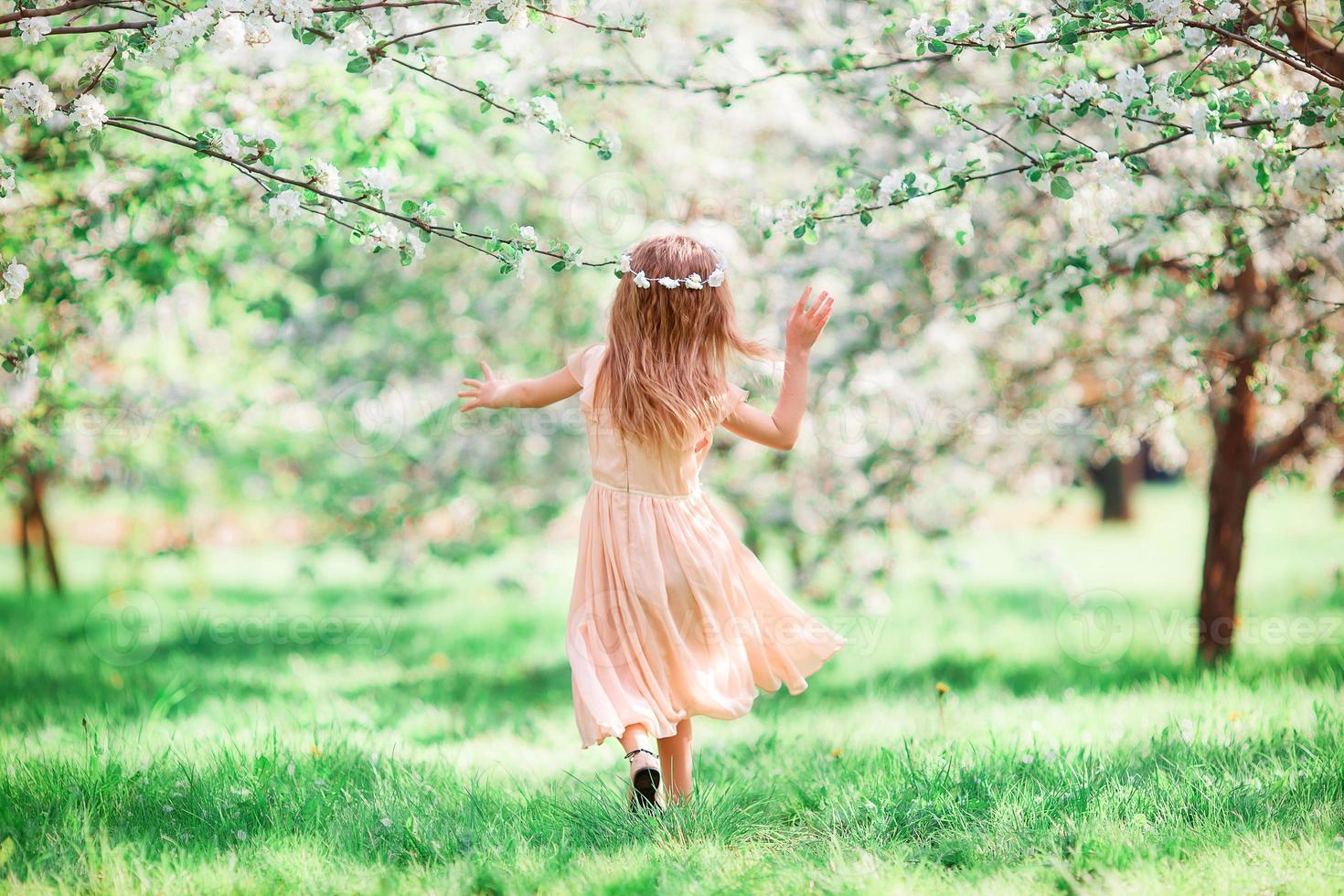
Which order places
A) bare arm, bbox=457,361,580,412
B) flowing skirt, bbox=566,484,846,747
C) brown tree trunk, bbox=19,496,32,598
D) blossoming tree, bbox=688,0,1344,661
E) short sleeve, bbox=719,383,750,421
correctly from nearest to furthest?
blossoming tree, bbox=688,0,1344,661 → flowing skirt, bbox=566,484,846,747 → short sleeve, bbox=719,383,750,421 → bare arm, bbox=457,361,580,412 → brown tree trunk, bbox=19,496,32,598

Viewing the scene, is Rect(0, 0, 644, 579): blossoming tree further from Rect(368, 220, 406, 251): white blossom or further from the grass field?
the grass field

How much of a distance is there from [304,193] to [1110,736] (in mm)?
2967

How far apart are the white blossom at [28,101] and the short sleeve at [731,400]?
1.78m

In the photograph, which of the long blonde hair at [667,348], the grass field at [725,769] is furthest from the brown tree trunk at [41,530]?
the long blonde hair at [667,348]

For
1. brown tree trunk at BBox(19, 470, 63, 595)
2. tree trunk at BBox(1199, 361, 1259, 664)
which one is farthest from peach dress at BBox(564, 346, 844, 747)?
brown tree trunk at BBox(19, 470, 63, 595)

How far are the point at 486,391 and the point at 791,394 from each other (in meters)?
0.90

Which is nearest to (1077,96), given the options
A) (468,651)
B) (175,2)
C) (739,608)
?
(739,608)

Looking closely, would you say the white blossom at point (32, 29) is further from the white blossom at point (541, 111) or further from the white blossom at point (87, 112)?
the white blossom at point (541, 111)

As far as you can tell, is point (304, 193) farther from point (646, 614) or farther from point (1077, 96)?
point (1077, 96)

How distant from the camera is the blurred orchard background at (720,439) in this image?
8.62 ft

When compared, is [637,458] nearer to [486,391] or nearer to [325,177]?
[486,391]

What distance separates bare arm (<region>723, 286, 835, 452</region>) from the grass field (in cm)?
99

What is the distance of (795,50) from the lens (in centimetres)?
418

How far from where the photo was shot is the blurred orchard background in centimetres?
263
